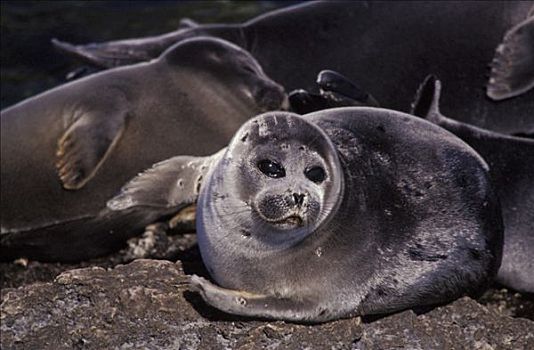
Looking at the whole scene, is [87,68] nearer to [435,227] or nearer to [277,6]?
[277,6]

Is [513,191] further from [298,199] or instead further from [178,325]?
[178,325]

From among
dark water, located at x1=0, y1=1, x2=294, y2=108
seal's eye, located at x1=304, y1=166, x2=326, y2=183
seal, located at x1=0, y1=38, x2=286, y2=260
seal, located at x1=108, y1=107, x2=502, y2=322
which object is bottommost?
dark water, located at x1=0, y1=1, x2=294, y2=108

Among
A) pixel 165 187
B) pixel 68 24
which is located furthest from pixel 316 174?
pixel 68 24

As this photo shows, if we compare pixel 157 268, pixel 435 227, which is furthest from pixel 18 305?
pixel 435 227

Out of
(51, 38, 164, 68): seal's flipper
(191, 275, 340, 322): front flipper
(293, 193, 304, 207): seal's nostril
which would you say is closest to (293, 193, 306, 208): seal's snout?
(293, 193, 304, 207): seal's nostril

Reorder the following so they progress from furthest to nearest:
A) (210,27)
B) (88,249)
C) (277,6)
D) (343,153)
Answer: (277,6) → (210,27) → (88,249) → (343,153)

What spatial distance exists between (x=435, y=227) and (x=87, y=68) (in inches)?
128

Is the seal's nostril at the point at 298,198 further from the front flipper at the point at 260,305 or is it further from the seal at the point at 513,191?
the seal at the point at 513,191

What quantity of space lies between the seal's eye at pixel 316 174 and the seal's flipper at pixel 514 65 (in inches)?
67.5

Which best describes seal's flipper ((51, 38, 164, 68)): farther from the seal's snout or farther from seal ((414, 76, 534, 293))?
the seal's snout

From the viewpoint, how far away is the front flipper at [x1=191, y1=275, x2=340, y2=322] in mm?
3031

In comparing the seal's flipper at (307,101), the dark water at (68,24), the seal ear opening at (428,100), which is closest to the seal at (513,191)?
the seal ear opening at (428,100)

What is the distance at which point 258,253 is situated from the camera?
3164 millimetres

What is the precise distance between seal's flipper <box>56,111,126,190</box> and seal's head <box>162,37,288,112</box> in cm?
53
